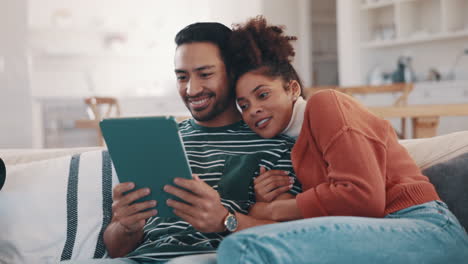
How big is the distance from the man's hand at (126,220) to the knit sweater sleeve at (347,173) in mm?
352

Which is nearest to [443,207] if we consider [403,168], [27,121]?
[403,168]

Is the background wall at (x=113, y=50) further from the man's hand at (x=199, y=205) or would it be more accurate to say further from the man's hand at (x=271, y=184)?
the man's hand at (x=199, y=205)

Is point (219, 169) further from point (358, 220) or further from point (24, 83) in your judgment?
point (24, 83)

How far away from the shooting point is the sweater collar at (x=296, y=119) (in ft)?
4.31

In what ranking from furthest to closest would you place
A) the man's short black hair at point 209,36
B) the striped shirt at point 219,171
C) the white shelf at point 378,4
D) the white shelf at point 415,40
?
1. the white shelf at point 378,4
2. the white shelf at point 415,40
3. the man's short black hair at point 209,36
4. the striped shirt at point 219,171

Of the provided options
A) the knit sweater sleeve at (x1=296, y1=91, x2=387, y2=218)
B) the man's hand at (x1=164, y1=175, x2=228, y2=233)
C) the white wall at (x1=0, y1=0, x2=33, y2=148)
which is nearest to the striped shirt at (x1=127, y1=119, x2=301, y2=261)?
the man's hand at (x1=164, y1=175, x2=228, y2=233)

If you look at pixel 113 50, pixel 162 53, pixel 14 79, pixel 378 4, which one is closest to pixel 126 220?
pixel 14 79

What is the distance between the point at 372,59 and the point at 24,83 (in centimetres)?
363

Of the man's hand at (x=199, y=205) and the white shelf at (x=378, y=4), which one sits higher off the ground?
the white shelf at (x=378, y=4)

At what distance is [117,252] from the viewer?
1312 millimetres

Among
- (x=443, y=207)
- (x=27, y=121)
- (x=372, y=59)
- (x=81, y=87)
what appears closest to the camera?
(x=443, y=207)

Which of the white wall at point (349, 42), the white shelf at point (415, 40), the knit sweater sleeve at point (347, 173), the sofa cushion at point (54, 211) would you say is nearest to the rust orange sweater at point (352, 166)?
the knit sweater sleeve at point (347, 173)

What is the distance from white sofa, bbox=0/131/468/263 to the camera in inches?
53.8

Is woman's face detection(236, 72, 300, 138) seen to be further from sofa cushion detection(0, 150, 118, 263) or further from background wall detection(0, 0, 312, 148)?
background wall detection(0, 0, 312, 148)
